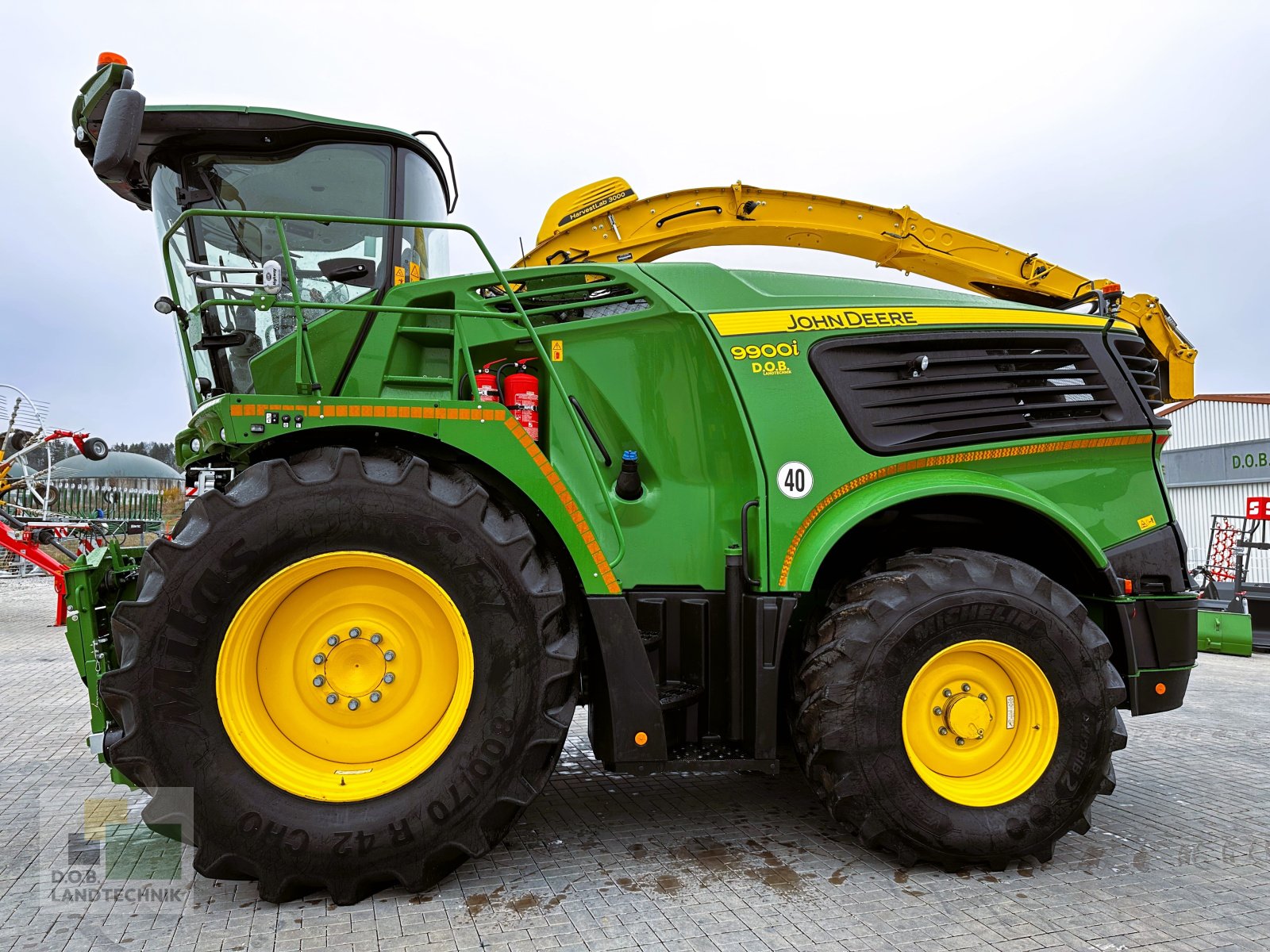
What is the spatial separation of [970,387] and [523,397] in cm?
204

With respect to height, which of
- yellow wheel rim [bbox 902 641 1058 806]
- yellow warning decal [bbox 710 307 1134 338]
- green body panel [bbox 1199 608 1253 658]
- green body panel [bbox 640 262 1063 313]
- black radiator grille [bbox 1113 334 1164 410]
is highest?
green body panel [bbox 640 262 1063 313]

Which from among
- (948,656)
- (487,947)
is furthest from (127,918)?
(948,656)

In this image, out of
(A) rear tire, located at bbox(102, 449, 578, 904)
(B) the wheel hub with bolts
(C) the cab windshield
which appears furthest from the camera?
(C) the cab windshield

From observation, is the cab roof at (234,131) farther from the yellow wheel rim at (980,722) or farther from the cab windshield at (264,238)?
the yellow wheel rim at (980,722)

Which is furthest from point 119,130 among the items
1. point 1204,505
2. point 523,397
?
point 1204,505

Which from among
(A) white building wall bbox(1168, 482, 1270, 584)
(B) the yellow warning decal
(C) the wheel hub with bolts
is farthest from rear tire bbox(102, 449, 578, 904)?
(A) white building wall bbox(1168, 482, 1270, 584)

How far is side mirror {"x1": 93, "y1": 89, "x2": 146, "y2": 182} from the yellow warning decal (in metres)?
2.30

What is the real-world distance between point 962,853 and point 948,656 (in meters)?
0.76

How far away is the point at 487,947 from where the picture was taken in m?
2.64

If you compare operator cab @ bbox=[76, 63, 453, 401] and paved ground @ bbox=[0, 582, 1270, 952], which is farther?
operator cab @ bbox=[76, 63, 453, 401]

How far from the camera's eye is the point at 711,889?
3.12 m

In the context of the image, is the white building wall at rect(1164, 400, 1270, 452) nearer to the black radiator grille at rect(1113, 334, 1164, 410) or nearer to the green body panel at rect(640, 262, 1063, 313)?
the black radiator grille at rect(1113, 334, 1164, 410)

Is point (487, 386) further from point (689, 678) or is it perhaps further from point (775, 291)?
point (689, 678)

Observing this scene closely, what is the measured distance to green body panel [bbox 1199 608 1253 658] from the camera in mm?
10008
